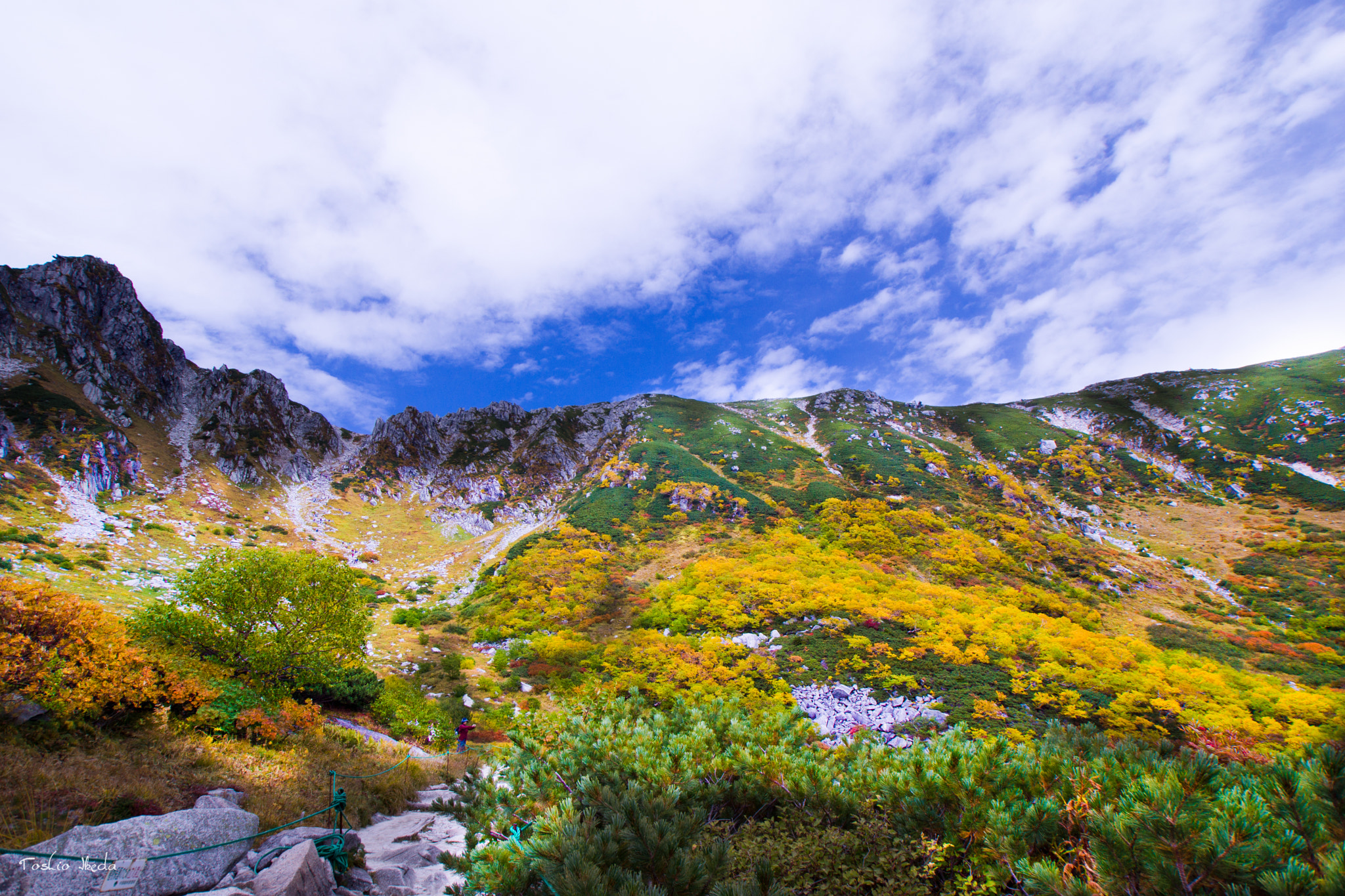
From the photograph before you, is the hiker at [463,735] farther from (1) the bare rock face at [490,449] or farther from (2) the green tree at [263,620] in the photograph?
(1) the bare rock face at [490,449]

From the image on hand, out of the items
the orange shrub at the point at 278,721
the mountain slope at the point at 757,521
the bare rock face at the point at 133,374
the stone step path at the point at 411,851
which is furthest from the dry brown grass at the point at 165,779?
the bare rock face at the point at 133,374

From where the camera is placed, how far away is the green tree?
1492cm

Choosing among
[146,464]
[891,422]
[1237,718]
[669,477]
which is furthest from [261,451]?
[891,422]

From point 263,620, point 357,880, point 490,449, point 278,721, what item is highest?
point 490,449

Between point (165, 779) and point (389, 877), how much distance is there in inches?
196

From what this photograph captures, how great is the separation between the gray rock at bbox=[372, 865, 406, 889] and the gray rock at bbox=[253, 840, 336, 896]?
3.42 feet

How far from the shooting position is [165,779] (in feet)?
27.7

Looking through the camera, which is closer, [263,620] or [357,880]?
[357,880]

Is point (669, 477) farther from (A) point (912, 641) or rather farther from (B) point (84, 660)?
(B) point (84, 660)

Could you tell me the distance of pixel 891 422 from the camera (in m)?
97.2

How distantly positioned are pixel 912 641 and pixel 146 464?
93079 mm

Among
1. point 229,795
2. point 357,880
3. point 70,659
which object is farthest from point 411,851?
point 70,659

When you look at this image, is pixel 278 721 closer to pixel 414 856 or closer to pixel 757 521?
pixel 414 856

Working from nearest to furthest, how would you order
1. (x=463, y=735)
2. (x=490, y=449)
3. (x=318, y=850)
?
(x=318, y=850) → (x=463, y=735) → (x=490, y=449)
